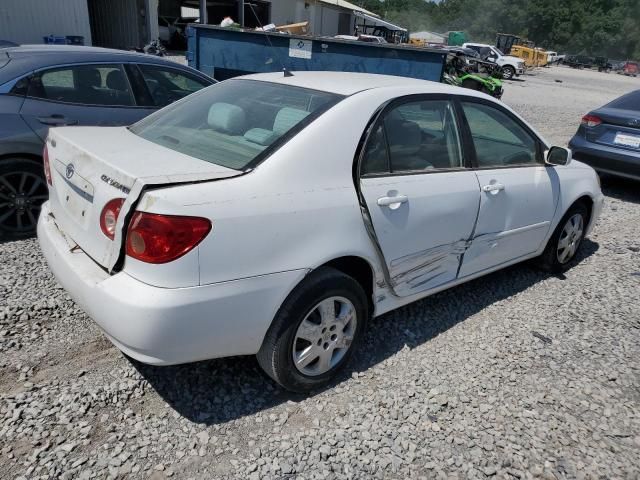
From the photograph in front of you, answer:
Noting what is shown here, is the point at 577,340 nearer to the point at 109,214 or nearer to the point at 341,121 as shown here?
the point at 341,121

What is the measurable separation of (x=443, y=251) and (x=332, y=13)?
43.1m

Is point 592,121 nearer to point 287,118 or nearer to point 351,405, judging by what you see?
point 287,118

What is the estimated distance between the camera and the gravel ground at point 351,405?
2346 mm

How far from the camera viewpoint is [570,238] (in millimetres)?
4551

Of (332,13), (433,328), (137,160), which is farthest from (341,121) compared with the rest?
(332,13)

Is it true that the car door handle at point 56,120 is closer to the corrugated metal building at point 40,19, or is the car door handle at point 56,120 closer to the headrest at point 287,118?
the headrest at point 287,118

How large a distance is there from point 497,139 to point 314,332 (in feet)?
6.92

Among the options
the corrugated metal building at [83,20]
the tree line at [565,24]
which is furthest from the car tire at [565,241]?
the tree line at [565,24]

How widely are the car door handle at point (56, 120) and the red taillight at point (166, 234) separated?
2.69m

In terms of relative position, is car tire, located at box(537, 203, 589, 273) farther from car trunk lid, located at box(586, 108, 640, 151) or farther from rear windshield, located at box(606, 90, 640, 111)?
rear windshield, located at box(606, 90, 640, 111)

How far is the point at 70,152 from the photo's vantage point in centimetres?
266

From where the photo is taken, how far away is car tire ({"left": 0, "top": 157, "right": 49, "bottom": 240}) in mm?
4145

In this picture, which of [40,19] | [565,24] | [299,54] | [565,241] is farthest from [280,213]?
[565,24]

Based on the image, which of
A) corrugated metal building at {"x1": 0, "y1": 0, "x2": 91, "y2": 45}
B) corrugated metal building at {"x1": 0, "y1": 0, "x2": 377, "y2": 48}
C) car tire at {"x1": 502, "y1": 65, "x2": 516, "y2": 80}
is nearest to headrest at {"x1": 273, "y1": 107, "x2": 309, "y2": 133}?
corrugated metal building at {"x1": 0, "y1": 0, "x2": 377, "y2": 48}
